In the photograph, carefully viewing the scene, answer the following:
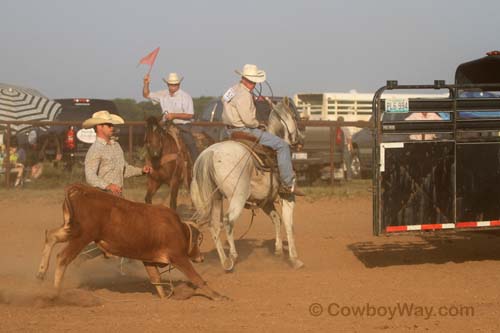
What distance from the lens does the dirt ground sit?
6.77 m

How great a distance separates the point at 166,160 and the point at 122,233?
6.00 m

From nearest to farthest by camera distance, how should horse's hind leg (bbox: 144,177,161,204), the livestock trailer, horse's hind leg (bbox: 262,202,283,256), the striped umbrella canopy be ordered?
the livestock trailer < horse's hind leg (bbox: 262,202,283,256) < horse's hind leg (bbox: 144,177,161,204) < the striped umbrella canopy

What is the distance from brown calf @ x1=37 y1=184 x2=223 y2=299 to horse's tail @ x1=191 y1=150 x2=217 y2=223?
6.56 ft

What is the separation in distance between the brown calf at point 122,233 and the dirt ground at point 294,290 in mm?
310

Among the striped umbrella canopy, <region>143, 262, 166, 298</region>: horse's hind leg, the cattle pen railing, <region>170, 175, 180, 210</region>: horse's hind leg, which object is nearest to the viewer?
<region>143, 262, 166, 298</region>: horse's hind leg

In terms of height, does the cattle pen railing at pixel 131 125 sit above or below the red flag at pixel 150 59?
below

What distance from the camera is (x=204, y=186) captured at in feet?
33.2

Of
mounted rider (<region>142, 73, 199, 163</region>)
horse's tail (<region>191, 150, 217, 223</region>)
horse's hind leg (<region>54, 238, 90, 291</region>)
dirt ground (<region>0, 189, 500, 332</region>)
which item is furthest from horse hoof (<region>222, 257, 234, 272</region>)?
mounted rider (<region>142, 73, 199, 163</region>)

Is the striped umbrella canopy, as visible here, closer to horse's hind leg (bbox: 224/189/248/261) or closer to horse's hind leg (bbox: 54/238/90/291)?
horse's hind leg (bbox: 224/189/248/261)

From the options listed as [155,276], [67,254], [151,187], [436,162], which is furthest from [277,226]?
[67,254]

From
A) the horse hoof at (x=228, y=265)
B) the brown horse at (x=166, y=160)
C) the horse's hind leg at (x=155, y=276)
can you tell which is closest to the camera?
the horse's hind leg at (x=155, y=276)

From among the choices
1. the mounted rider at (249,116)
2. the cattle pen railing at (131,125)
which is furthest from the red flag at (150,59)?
the cattle pen railing at (131,125)

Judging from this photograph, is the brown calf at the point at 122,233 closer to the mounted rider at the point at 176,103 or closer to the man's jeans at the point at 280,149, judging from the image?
the man's jeans at the point at 280,149

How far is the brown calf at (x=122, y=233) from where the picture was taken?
7.43 metres
